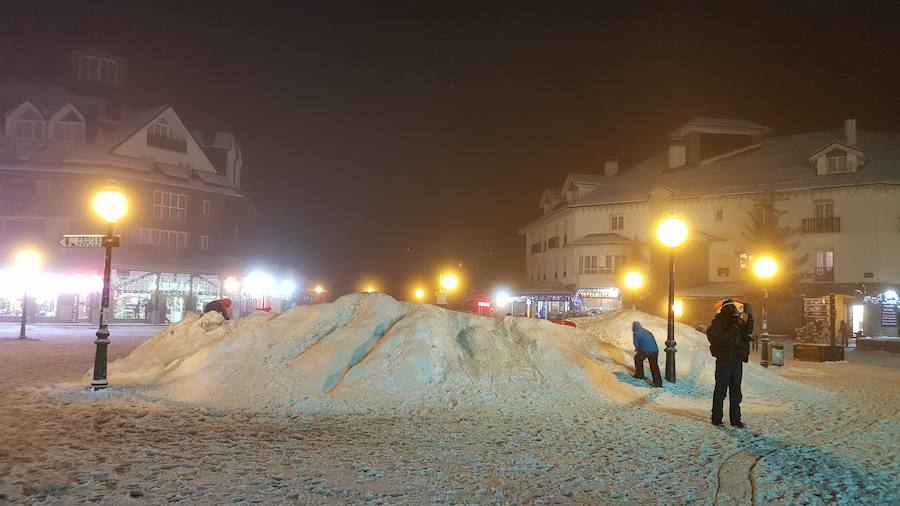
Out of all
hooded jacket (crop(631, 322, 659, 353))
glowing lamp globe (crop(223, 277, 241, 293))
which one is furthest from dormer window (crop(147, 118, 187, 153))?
hooded jacket (crop(631, 322, 659, 353))

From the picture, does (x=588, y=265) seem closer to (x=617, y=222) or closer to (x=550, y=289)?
(x=617, y=222)

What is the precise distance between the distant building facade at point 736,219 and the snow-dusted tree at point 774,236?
0.57 meters

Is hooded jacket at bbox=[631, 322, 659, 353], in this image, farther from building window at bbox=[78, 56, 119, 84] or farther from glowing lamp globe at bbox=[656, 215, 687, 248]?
building window at bbox=[78, 56, 119, 84]

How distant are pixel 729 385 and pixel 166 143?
4937 cm

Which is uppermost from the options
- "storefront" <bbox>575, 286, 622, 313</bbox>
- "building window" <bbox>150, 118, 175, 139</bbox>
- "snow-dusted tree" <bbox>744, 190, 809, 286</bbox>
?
"building window" <bbox>150, 118, 175, 139</bbox>

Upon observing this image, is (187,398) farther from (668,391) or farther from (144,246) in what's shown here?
(144,246)

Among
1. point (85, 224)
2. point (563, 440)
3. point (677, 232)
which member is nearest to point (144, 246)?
point (85, 224)

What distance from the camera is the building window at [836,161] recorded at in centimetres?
4547

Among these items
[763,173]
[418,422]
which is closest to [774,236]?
[763,173]

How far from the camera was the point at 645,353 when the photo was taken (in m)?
14.6

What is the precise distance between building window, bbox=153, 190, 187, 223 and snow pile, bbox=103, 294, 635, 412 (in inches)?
1453

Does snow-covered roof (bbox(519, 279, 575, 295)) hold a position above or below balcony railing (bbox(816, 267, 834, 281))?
below

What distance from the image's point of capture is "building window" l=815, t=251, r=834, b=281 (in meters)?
45.1

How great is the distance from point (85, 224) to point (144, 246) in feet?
13.4
